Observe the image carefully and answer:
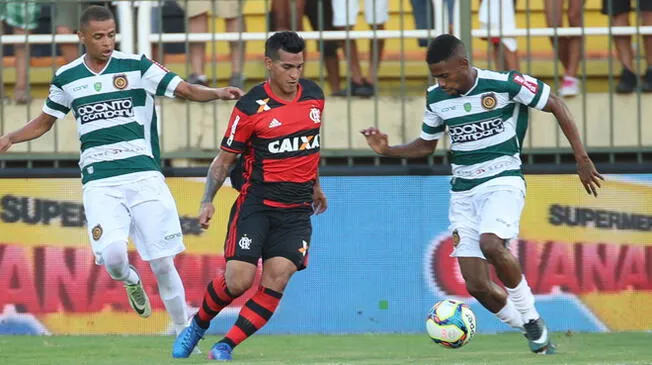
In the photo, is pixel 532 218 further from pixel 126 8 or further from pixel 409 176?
pixel 126 8

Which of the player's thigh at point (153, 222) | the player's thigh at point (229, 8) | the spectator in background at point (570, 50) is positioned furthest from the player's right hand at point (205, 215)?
the spectator in background at point (570, 50)

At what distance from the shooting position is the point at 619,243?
11.9 m

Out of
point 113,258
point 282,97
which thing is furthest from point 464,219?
point 113,258

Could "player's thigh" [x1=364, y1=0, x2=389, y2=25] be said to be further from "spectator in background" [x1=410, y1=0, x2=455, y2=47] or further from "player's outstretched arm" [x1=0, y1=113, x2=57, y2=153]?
"player's outstretched arm" [x1=0, y1=113, x2=57, y2=153]

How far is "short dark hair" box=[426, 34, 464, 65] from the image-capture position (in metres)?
9.49

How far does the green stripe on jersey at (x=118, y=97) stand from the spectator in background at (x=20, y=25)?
8.25 ft

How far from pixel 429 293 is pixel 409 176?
0.95 metres

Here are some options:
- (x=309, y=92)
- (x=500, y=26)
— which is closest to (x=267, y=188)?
(x=309, y=92)

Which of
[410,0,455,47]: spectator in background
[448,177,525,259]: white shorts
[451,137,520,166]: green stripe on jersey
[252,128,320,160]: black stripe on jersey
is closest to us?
[252,128,320,160]: black stripe on jersey

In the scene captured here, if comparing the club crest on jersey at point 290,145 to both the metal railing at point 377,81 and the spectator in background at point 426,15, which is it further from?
the spectator in background at point 426,15

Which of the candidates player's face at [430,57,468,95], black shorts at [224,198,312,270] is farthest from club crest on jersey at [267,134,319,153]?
player's face at [430,57,468,95]

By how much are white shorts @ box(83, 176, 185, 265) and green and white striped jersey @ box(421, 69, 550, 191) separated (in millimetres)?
1933

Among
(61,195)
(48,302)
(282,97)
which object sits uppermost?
(282,97)

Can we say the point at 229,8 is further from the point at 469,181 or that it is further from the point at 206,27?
the point at 469,181
